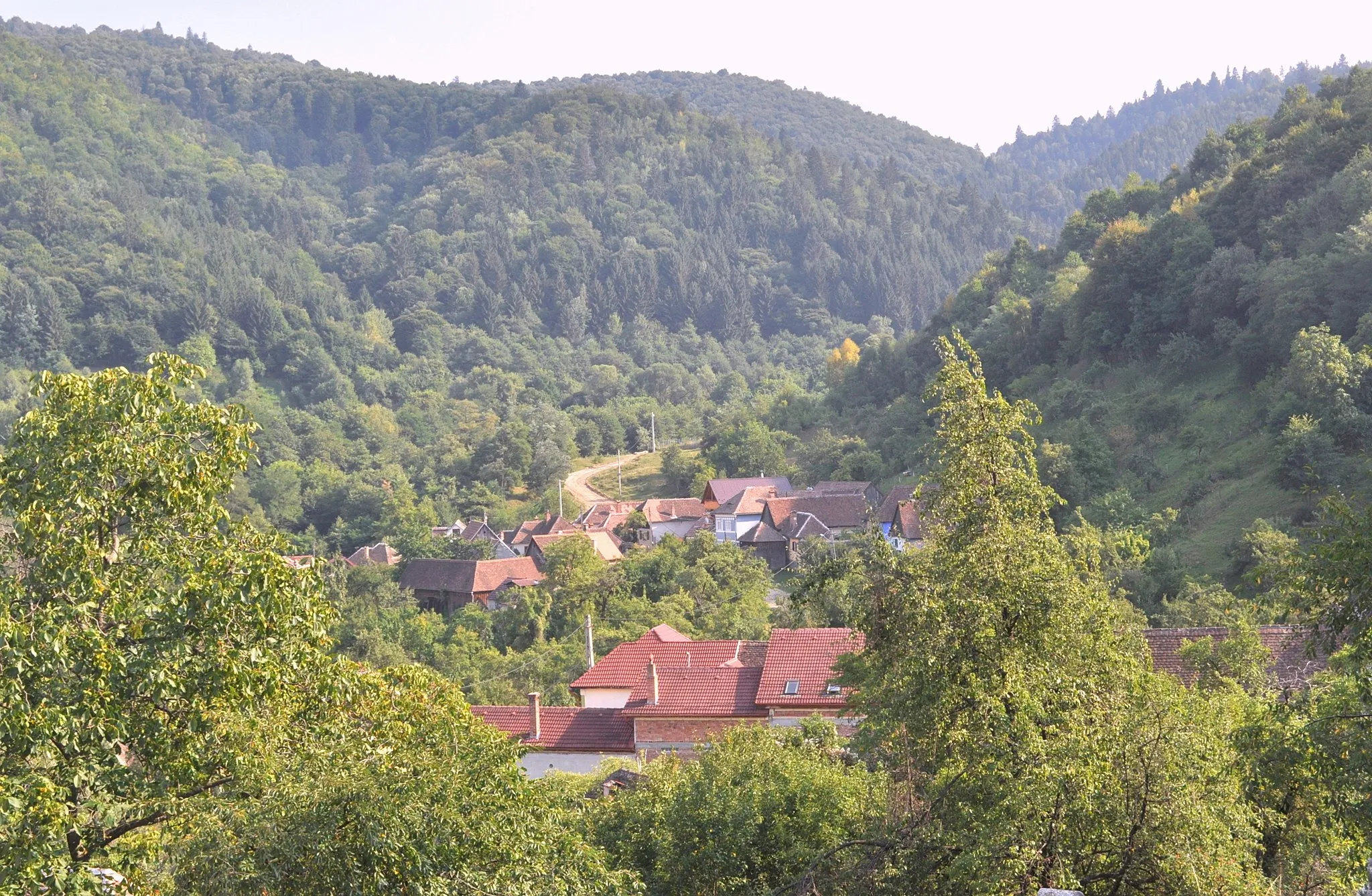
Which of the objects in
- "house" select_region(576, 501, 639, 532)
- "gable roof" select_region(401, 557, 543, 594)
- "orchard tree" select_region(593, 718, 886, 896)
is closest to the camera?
"orchard tree" select_region(593, 718, 886, 896)

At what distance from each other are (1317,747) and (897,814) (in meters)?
3.11

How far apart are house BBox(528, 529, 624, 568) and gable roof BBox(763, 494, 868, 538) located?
244 inches

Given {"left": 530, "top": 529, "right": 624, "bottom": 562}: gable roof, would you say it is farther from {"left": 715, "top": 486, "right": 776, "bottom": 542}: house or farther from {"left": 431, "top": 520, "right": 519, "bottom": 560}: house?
{"left": 715, "top": 486, "right": 776, "bottom": 542}: house

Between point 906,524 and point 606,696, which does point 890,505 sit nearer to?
point 906,524

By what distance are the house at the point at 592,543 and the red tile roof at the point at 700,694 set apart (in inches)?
863

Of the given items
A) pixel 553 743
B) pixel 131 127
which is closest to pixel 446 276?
pixel 131 127

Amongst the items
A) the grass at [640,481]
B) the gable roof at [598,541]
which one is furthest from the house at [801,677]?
the grass at [640,481]

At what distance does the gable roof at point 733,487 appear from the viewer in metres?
58.0

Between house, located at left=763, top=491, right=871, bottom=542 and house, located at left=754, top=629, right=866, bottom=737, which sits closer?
house, located at left=754, top=629, right=866, bottom=737

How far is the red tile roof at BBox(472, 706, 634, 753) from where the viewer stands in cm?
2433

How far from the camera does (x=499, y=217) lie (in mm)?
145625

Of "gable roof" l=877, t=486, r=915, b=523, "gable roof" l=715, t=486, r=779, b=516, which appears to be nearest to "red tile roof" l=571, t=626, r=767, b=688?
"gable roof" l=877, t=486, r=915, b=523

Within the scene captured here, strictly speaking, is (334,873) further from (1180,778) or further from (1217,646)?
(1217,646)

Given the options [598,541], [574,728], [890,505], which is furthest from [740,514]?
[574,728]
